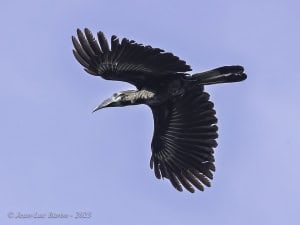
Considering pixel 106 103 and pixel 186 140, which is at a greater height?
pixel 106 103

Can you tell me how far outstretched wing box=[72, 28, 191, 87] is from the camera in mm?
25875

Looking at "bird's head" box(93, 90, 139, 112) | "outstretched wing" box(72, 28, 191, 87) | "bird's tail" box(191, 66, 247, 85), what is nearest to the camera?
"outstretched wing" box(72, 28, 191, 87)

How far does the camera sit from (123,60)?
1041 inches

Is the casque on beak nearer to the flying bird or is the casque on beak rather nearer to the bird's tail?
the flying bird

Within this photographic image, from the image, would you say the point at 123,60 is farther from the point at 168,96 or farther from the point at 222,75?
the point at 222,75

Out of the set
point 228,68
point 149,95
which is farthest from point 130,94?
point 228,68

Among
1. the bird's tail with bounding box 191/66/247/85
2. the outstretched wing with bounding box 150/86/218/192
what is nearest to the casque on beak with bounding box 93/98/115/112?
the outstretched wing with bounding box 150/86/218/192

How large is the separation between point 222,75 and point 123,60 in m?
2.23

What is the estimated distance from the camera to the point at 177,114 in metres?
27.9

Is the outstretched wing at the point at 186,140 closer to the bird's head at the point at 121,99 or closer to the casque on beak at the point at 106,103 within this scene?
the bird's head at the point at 121,99

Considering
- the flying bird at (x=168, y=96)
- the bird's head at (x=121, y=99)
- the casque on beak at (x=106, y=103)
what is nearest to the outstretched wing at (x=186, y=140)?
→ the flying bird at (x=168, y=96)

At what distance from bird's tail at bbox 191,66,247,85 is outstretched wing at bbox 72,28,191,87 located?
2.55ft

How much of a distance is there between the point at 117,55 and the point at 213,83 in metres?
2.24

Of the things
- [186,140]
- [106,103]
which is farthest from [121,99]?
[186,140]
